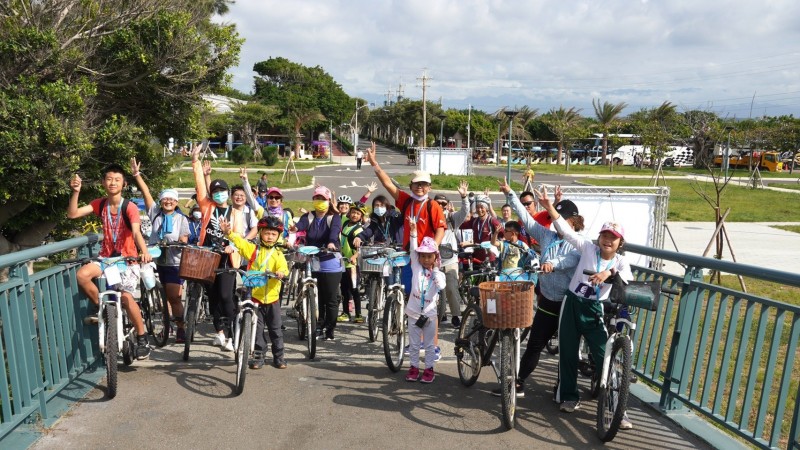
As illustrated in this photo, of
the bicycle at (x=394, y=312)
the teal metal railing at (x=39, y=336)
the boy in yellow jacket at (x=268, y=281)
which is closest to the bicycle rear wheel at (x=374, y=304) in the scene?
the bicycle at (x=394, y=312)

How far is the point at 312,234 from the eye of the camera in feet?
25.5

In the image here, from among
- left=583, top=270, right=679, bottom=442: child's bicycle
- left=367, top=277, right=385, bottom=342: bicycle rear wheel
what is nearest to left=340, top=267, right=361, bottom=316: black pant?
left=367, top=277, right=385, bottom=342: bicycle rear wheel

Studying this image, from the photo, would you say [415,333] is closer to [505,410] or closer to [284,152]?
[505,410]

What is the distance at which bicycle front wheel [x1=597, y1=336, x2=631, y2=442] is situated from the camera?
4738 millimetres

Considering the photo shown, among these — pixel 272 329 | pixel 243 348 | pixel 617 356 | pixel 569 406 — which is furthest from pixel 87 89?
pixel 617 356

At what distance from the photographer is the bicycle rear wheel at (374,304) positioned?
7.83 metres

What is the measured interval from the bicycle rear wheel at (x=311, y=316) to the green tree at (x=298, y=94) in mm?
70818

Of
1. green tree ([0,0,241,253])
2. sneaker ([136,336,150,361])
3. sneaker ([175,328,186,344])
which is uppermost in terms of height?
green tree ([0,0,241,253])

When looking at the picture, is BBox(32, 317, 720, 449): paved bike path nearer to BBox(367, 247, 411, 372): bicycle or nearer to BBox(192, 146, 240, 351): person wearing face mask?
BBox(367, 247, 411, 372): bicycle

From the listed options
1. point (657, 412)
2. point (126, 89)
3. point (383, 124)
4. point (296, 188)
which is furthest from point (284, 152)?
point (657, 412)

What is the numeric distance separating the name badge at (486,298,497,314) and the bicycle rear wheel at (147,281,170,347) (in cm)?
403

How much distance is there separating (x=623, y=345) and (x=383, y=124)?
134m

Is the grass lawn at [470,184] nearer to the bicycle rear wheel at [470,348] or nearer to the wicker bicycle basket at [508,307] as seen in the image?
the bicycle rear wheel at [470,348]

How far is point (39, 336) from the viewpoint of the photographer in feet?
16.9
